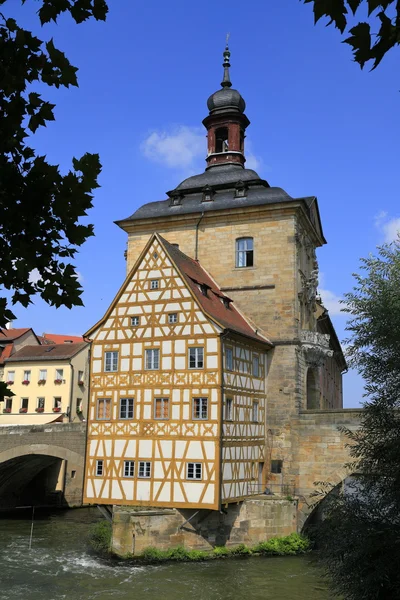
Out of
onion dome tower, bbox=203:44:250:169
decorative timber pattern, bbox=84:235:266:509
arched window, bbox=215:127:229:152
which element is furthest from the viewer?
arched window, bbox=215:127:229:152

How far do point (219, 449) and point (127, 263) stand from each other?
1169cm

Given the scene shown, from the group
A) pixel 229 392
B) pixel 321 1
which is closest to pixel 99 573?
pixel 229 392

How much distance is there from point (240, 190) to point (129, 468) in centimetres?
1276

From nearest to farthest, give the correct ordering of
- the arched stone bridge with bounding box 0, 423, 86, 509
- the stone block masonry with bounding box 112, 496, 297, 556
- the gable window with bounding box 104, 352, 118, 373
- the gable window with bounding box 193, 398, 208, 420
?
the stone block masonry with bounding box 112, 496, 297, 556 → the gable window with bounding box 193, 398, 208, 420 → the gable window with bounding box 104, 352, 118, 373 → the arched stone bridge with bounding box 0, 423, 86, 509

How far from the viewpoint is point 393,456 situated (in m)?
10.2

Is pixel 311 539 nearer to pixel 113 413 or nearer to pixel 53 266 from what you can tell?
pixel 113 413

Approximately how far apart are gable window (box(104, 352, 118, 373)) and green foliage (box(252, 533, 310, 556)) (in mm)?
7784

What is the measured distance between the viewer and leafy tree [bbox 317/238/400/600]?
9617 millimetres

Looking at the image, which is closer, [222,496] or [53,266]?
[53,266]

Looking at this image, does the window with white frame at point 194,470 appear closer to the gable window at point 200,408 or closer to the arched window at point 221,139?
the gable window at point 200,408

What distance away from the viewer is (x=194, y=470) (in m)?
21.0

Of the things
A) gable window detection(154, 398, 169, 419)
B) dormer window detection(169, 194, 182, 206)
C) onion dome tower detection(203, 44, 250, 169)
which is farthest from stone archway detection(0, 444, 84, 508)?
onion dome tower detection(203, 44, 250, 169)

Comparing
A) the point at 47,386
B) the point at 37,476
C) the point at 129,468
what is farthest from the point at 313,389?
the point at 47,386

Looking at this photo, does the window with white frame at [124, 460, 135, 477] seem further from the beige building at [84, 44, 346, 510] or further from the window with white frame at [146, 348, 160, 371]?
the window with white frame at [146, 348, 160, 371]
